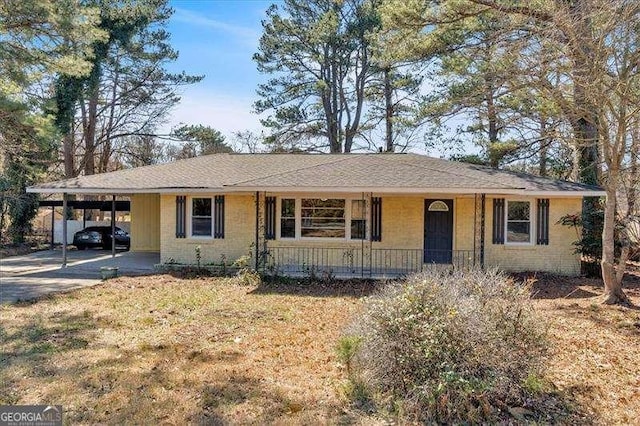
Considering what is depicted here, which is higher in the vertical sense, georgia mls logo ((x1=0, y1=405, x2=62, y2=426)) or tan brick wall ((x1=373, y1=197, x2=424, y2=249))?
tan brick wall ((x1=373, y1=197, x2=424, y2=249))

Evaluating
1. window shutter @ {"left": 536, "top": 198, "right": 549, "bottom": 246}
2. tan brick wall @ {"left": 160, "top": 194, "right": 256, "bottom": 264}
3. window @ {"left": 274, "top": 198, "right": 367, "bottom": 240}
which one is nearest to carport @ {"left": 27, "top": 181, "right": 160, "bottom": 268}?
tan brick wall @ {"left": 160, "top": 194, "right": 256, "bottom": 264}

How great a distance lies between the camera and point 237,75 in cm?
2580

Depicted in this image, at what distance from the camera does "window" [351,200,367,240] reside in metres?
13.6

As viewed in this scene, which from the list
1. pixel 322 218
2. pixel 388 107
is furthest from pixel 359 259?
pixel 388 107

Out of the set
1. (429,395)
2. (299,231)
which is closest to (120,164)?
(299,231)

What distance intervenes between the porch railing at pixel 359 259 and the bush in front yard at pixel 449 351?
781cm

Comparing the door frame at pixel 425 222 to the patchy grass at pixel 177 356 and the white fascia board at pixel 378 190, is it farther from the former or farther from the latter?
the patchy grass at pixel 177 356

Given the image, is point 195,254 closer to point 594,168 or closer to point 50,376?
point 50,376

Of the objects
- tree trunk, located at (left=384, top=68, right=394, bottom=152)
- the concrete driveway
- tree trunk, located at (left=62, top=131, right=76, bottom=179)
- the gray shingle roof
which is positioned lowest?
the concrete driveway

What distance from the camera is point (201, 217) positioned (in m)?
14.5

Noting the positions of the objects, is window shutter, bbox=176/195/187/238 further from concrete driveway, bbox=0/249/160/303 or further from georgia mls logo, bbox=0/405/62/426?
georgia mls logo, bbox=0/405/62/426

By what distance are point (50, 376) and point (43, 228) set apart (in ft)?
73.2

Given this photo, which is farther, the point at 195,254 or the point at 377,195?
the point at 195,254

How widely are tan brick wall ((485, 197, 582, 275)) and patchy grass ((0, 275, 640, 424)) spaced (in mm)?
2680
